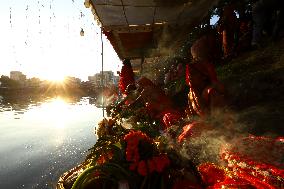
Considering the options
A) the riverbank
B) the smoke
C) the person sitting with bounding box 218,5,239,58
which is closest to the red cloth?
the smoke

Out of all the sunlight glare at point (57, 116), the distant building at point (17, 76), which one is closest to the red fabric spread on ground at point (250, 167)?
the sunlight glare at point (57, 116)

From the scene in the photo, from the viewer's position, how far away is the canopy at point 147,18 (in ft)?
24.4

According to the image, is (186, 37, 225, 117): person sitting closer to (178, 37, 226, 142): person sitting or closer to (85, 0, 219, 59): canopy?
(178, 37, 226, 142): person sitting

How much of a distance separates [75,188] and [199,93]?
3.90 m

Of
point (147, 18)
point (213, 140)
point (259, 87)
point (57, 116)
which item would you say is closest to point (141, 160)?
point (213, 140)

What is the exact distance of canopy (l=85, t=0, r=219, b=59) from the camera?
7.44 meters

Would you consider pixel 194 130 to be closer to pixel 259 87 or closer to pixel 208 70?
pixel 208 70

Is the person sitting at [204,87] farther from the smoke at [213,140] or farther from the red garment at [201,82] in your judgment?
the smoke at [213,140]

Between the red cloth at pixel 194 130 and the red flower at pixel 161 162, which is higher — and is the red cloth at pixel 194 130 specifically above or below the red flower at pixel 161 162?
below

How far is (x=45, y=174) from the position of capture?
10.1m

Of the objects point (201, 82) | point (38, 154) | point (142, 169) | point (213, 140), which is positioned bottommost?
point (38, 154)

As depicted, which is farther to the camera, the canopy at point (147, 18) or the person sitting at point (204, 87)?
the canopy at point (147, 18)

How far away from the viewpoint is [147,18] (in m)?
8.80

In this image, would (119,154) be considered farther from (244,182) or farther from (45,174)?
(45,174)
